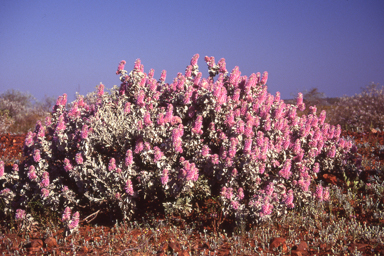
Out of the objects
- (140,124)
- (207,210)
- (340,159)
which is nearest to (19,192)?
(140,124)

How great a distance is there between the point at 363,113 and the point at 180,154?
9740mm

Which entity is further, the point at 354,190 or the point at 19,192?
the point at 354,190

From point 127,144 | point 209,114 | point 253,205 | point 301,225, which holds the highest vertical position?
point 209,114

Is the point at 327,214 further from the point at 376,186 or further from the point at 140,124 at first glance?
the point at 140,124

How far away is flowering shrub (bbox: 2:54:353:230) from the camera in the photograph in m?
3.78

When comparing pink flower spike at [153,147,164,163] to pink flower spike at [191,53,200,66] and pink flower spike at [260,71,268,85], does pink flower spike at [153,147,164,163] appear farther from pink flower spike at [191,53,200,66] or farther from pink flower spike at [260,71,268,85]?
pink flower spike at [260,71,268,85]

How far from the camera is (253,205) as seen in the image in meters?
3.62

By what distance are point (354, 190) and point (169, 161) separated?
3.26m

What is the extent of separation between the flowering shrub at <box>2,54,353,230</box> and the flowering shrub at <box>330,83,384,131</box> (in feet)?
24.4

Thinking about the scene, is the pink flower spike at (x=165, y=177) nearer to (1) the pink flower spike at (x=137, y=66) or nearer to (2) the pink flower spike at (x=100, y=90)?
(2) the pink flower spike at (x=100, y=90)

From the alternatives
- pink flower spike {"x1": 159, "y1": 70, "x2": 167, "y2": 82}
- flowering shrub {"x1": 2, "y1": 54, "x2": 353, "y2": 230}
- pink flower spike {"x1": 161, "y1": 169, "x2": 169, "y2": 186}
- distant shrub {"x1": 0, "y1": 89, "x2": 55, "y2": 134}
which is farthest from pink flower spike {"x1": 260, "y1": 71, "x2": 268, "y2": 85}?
distant shrub {"x1": 0, "y1": 89, "x2": 55, "y2": 134}

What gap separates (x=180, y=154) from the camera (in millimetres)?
4375

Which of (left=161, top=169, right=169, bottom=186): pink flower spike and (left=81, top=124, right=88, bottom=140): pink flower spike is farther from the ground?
(left=81, top=124, right=88, bottom=140): pink flower spike

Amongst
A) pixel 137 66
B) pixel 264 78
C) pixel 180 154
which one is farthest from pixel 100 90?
pixel 264 78
